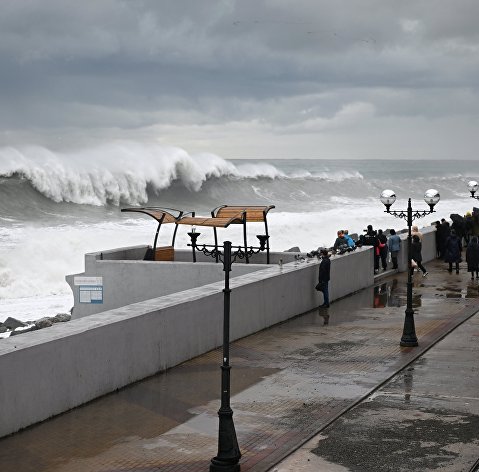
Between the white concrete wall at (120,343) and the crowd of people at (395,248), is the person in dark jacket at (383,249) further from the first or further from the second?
the white concrete wall at (120,343)

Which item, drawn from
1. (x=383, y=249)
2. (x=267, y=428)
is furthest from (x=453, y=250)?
Answer: (x=267, y=428)

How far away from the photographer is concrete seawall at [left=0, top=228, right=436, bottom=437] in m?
11.7

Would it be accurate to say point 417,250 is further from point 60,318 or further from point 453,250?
point 60,318

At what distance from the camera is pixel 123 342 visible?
13852 mm

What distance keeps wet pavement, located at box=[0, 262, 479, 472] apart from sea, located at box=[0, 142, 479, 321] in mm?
13675

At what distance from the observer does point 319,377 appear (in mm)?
14641

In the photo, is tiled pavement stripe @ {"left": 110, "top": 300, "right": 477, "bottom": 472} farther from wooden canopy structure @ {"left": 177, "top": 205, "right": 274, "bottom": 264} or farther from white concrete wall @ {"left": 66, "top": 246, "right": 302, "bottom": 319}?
wooden canopy structure @ {"left": 177, "top": 205, "right": 274, "bottom": 264}

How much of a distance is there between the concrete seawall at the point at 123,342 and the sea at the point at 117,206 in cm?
1104

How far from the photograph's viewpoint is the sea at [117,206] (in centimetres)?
4169


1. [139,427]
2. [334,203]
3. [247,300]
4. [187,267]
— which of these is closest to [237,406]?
[139,427]

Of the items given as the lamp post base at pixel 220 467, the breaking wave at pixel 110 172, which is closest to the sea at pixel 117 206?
the breaking wave at pixel 110 172

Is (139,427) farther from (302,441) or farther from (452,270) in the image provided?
(452,270)

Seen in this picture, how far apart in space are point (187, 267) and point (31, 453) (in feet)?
39.1

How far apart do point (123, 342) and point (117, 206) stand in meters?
60.0
